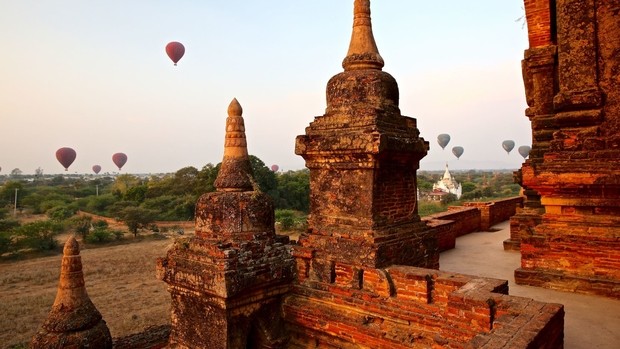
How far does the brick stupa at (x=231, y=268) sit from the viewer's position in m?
3.91

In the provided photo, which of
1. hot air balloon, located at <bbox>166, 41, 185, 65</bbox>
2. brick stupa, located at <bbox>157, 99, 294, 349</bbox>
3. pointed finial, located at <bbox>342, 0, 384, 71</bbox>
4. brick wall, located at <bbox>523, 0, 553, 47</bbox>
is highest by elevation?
hot air balloon, located at <bbox>166, 41, 185, 65</bbox>

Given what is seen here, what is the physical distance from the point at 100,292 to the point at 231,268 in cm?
1916

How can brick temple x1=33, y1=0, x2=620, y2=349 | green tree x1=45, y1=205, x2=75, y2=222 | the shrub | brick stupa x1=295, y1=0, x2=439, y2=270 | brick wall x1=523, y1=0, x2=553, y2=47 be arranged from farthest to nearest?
1. green tree x1=45, y1=205, x2=75, y2=222
2. the shrub
3. brick wall x1=523, y1=0, x2=553, y2=47
4. brick stupa x1=295, y1=0, x2=439, y2=270
5. brick temple x1=33, y1=0, x2=620, y2=349

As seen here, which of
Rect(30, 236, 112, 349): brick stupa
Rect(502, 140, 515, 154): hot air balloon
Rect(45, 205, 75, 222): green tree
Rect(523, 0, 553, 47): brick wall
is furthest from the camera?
Rect(502, 140, 515, 154): hot air balloon

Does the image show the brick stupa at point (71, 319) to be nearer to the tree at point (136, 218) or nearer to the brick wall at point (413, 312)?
the brick wall at point (413, 312)

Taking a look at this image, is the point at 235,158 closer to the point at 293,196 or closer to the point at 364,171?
the point at 364,171

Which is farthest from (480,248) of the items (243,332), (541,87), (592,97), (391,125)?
(243,332)

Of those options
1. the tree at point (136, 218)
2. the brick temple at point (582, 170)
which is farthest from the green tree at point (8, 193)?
the brick temple at point (582, 170)

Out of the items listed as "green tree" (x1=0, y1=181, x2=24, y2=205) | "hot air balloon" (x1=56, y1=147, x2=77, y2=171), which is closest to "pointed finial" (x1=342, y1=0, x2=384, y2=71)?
"hot air balloon" (x1=56, y1=147, x2=77, y2=171)

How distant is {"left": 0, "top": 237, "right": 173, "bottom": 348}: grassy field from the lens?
15.9m

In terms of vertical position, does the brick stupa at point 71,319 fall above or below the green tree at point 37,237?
above

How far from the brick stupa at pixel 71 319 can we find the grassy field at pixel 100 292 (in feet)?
27.0

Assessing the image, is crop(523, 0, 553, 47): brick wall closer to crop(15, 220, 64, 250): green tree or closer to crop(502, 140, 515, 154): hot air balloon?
crop(15, 220, 64, 250): green tree

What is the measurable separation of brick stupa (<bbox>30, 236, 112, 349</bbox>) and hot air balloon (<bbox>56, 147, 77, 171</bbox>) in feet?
210
